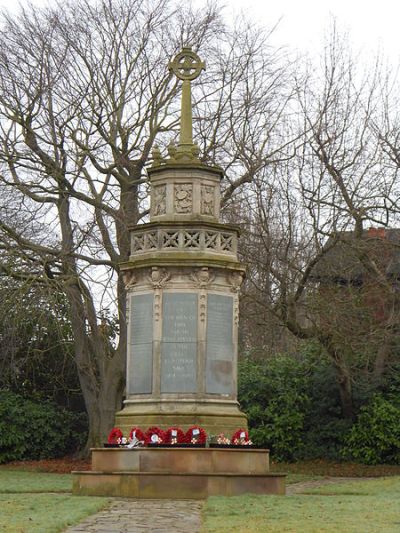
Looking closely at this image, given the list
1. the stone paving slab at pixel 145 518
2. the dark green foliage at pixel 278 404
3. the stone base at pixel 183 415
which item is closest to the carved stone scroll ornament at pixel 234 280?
the stone base at pixel 183 415

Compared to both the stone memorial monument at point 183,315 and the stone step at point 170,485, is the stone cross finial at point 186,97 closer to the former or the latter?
the stone memorial monument at point 183,315

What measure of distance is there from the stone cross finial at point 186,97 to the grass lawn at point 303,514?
694 centimetres

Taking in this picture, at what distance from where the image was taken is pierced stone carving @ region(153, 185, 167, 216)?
18594mm

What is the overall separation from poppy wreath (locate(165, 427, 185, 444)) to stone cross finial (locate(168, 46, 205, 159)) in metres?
5.33

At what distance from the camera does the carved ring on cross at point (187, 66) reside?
1977 cm

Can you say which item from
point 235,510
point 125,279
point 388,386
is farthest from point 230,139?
point 235,510

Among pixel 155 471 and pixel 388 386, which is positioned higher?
pixel 388 386

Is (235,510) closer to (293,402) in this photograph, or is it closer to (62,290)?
(62,290)

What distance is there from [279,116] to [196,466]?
13.8 metres

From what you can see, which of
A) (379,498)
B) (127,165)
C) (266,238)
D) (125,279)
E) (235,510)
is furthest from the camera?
(127,165)

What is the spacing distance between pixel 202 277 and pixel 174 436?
2958mm

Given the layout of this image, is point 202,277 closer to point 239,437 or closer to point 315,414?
Answer: point 239,437

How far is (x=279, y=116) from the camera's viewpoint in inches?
1085

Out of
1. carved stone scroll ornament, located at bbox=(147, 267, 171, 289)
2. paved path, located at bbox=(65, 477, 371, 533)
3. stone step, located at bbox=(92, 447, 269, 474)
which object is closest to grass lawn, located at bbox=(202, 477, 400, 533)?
paved path, located at bbox=(65, 477, 371, 533)
